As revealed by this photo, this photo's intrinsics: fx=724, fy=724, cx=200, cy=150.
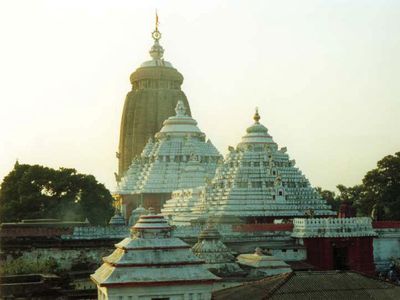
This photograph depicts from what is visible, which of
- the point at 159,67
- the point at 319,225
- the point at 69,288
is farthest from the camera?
the point at 159,67

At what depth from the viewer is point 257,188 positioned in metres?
51.6

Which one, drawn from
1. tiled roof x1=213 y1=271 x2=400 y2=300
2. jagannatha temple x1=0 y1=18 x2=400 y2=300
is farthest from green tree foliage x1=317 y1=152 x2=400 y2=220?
tiled roof x1=213 y1=271 x2=400 y2=300

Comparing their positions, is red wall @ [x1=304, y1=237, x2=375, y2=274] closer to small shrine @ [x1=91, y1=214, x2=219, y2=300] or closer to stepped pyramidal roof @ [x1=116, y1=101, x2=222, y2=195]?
small shrine @ [x1=91, y1=214, x2=219, y2=300]

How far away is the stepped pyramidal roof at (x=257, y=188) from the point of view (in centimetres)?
5050

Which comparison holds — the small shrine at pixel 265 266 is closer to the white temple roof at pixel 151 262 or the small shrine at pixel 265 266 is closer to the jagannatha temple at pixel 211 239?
the jagannatha temple at pixel 211 239

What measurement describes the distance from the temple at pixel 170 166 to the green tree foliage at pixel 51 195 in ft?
22.5

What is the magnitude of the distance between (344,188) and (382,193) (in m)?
19.2

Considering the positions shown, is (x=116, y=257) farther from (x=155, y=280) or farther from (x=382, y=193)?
(x=382, y=193)


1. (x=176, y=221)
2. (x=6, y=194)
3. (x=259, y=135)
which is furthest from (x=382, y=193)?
(x=6, y=194)

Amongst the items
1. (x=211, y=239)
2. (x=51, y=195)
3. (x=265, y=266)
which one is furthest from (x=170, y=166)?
(x=265, y=266)

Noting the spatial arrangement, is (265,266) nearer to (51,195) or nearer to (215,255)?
(215,255)

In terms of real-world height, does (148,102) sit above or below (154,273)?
above

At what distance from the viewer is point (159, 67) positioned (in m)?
90.7

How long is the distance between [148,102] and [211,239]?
58.2 m
